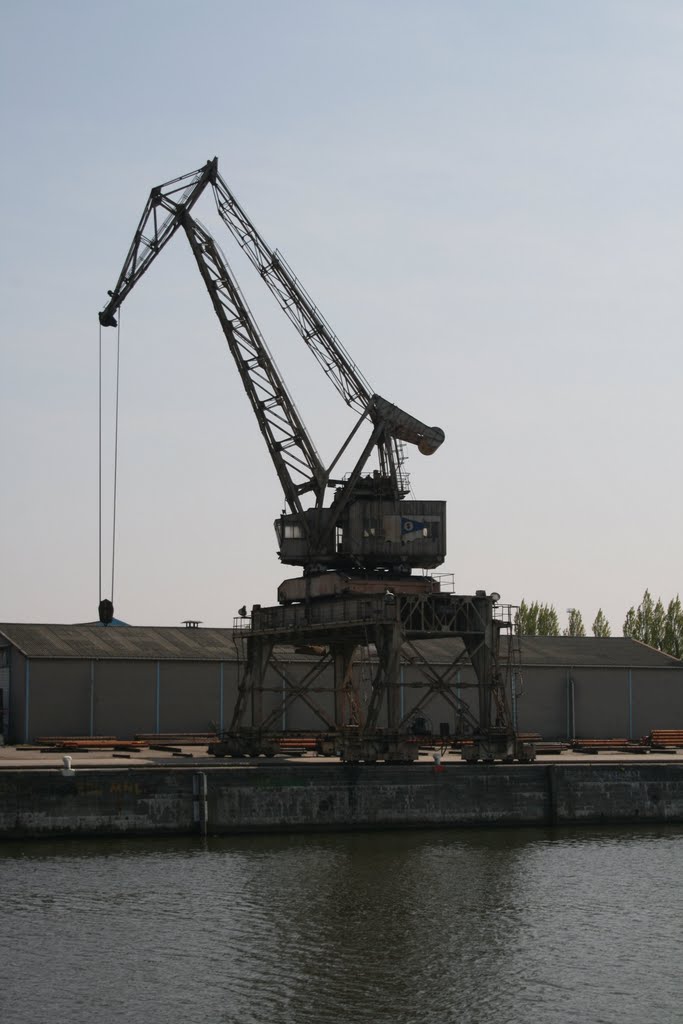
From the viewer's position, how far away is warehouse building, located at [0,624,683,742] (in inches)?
2554

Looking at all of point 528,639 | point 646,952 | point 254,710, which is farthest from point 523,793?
point 528,639

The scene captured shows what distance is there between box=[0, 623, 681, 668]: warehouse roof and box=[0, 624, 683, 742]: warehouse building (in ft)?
0.25

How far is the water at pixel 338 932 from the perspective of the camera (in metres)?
25.8

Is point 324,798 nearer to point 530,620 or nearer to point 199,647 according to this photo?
point 199,647

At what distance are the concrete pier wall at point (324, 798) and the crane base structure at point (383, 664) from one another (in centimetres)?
335

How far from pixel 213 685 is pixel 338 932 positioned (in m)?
38.0

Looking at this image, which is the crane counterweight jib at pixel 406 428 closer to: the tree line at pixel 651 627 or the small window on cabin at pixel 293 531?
the small window on cabin at pixel 293 531

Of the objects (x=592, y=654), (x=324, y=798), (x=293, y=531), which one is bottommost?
(x=324, y=798)

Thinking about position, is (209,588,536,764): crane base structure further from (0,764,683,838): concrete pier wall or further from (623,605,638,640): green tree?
(623,605,638,640): green tree

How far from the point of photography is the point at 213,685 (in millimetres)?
68750

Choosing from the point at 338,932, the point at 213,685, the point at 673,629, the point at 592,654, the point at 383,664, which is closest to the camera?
the point at 338,932

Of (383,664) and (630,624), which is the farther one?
(630,624)

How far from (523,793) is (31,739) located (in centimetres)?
2564

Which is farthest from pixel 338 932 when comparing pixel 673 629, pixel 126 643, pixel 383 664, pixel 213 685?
pixel 673 629
